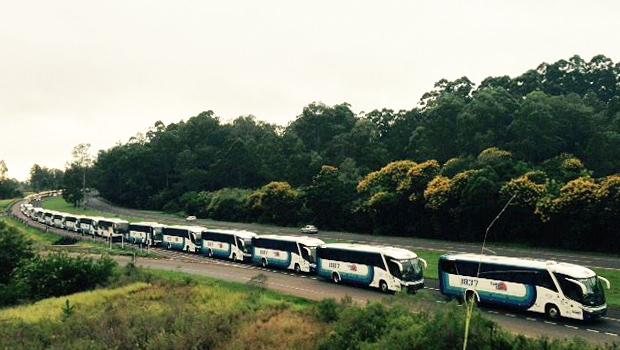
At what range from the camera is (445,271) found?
1291 inches

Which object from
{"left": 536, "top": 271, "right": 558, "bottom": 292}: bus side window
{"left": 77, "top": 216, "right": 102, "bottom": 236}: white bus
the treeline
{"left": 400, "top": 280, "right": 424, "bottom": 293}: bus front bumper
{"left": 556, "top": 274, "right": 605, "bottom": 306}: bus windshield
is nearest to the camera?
{"left": 556, "top": 274, "right": 605, "bottom": 306}: bus windshield

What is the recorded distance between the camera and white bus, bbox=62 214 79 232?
92.6 meters

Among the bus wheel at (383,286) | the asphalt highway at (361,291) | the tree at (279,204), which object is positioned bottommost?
the asphalt highway at (361,291)

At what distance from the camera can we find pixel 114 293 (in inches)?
1320

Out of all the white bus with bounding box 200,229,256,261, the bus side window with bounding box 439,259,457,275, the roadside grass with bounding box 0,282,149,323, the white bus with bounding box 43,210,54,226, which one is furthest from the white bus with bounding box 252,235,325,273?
the white bus with bounding box 43,210,54,226

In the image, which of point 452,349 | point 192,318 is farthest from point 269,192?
point 452,349

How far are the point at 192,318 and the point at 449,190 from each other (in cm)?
4114

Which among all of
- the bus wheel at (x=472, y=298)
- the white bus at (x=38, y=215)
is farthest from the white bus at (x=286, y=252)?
the white bus at (x=38, y=215)

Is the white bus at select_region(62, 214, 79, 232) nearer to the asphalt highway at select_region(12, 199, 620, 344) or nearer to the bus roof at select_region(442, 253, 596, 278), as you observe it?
the asphalt highway at select_region(12, 199, 620, 344)

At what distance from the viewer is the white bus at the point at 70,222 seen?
9262 centimetres

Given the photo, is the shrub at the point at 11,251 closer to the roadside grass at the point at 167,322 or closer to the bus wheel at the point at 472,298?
the roadside grass at the point at 167,322

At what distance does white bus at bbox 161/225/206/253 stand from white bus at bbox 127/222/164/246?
55.3 inches

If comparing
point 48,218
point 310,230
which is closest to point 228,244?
point 310,230

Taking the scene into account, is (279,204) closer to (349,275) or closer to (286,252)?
(286,252)
